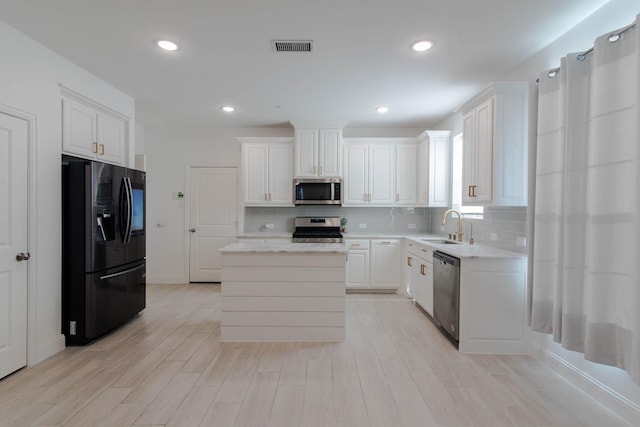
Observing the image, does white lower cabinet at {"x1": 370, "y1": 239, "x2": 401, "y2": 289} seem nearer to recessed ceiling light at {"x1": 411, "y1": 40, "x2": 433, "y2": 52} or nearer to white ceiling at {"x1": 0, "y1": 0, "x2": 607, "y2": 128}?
white ceiling at {"x1": 0, "y1": 0, "x2": 607, "y2": 128}

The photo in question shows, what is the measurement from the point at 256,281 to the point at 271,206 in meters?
2.23

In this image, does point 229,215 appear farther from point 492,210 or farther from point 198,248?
point 492,210

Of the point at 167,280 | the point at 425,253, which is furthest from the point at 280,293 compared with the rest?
the point at 167,280

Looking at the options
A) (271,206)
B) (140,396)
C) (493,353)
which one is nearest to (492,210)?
(493,353)

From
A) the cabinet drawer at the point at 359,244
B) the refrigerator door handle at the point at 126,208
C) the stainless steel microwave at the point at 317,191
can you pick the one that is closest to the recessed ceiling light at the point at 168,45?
the refrigerator door handle at the point at 126,208

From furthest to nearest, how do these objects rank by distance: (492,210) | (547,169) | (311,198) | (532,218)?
(311,198)
(492,210)
(532,218)
(547,169)

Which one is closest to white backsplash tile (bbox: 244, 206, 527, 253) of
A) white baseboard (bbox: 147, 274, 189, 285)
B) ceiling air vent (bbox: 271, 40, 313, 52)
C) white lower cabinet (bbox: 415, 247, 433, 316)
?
white lower cabinet (bbox: 415, 247, 433, 316)

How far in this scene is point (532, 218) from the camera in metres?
2.46

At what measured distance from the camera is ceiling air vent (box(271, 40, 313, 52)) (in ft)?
8.30

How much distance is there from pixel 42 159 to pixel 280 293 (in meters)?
2.35

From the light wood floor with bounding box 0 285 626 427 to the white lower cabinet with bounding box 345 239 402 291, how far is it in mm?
1510

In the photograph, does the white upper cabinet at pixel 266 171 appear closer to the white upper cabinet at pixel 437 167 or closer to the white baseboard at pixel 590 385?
the white upper cabinet at pixel 437 167

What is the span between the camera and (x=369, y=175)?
4934 mm

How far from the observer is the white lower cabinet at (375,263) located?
470 centimetres
